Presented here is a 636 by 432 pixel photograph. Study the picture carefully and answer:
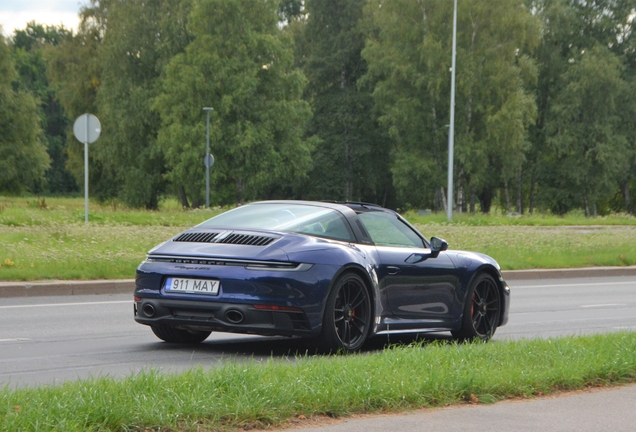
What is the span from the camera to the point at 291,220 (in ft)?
31.2

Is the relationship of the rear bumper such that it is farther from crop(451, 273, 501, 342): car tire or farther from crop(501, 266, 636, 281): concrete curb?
crop(501, 266, 636, 281): concrete curb

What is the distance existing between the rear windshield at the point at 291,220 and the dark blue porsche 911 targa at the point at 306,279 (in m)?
0.01

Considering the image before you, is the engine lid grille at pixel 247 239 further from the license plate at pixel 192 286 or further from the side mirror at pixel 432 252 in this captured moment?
the side mirror at pixel 432 252

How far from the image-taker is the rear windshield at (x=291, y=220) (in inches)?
370

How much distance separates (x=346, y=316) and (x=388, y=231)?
4.08 ft

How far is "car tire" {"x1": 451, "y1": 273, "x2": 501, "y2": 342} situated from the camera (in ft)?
34.6

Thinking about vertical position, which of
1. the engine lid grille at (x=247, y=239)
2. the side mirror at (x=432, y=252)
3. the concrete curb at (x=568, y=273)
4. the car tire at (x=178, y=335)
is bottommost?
the concrete curb at (x=568, y=273)

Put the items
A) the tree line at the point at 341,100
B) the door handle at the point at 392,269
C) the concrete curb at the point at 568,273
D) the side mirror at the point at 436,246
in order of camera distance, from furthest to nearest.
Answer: the tree line at the point at 341,100, the concrete curb at the point at 568,273, the side mirror at the point at 436,246, the door handle at the point at 392,269

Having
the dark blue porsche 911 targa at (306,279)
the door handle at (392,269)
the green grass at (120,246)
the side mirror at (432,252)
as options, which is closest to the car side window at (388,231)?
the dark blue porsche 911 targa at (306,279)

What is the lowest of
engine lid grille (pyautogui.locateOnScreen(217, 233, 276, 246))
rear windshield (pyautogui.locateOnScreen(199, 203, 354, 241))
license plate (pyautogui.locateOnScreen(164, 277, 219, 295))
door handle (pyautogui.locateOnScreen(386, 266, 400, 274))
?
license plate (pyautogui.locateOnScreen(164, 277, 219, 295))

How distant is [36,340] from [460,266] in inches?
160

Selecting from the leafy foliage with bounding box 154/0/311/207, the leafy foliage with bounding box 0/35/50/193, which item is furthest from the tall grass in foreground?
the leafy foliage with bounding box 0/35/50/193

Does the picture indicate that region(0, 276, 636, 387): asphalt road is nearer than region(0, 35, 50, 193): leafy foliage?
Yes

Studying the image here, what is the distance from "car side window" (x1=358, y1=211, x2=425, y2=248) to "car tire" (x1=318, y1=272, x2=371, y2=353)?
82 centimetres
